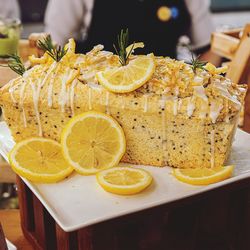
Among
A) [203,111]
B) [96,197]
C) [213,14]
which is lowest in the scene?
[213,14]

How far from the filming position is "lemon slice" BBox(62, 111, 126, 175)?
1.31 metres

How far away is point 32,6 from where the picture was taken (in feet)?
18.4

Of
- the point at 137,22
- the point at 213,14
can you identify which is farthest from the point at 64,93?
the point at 213,14

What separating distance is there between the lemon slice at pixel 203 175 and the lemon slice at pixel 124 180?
8 centimetres

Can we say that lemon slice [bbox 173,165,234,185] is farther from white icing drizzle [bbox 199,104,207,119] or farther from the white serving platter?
white icing drizzle [bbox 199,104,207,119]

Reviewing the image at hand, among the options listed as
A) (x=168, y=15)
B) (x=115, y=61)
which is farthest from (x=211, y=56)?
(x=115, y=61)

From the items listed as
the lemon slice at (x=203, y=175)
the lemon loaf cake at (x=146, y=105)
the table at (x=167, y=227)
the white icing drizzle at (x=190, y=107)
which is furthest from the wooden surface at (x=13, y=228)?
the white icing drizzle at (x=190, y=107)

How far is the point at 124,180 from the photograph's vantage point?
125 cm

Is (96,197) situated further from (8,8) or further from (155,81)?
(8,8)

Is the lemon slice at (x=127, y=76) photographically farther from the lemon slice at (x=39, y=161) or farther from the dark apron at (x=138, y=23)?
the dark apron at (x=138, y=23)

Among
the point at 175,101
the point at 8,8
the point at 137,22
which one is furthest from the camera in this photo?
the point at 8,8

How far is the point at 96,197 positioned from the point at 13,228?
424mm

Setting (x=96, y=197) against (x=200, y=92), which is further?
(x=200, y=92)

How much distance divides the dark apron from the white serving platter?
1.88 meters
